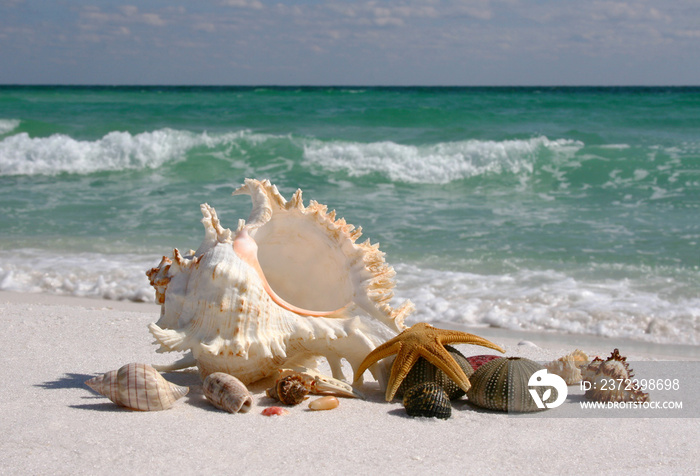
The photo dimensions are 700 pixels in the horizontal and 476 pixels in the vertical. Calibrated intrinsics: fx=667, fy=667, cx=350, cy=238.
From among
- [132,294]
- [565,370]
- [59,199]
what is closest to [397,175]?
[59,199]

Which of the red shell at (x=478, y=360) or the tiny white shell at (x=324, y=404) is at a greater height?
the red shell at (x=478, y=360)

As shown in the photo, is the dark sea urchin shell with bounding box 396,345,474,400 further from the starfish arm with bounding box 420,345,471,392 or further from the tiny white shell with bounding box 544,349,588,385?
the tiny white shell with bounding box 544,349,588,385

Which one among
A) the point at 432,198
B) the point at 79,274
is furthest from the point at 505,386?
the point at 432,198

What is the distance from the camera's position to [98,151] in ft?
52.1

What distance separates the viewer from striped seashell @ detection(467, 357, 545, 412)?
120 inches

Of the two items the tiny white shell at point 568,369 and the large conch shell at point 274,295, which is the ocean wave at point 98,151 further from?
the tiny white shell at point 568,369

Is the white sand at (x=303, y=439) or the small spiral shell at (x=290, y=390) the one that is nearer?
the white sand at (x=303, y=439)

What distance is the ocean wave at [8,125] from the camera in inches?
766

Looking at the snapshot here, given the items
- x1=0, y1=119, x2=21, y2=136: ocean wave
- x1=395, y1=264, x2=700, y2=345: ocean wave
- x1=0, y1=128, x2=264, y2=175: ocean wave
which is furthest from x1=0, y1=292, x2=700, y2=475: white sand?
x1=0, y1=119, x2=21, y2=136: ocean wave

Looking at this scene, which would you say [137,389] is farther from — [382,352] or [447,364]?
[447,364]

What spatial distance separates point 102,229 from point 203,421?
255 inches

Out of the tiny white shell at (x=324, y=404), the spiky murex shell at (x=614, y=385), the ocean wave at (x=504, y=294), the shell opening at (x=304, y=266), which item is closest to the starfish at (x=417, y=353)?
the tiny white shell at (x=324, y=404)

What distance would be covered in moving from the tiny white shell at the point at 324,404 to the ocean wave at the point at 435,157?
1053cm

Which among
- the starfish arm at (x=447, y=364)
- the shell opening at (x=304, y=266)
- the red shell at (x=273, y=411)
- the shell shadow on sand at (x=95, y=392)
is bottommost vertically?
the shell shadow on sand at (x=95, y=392)
